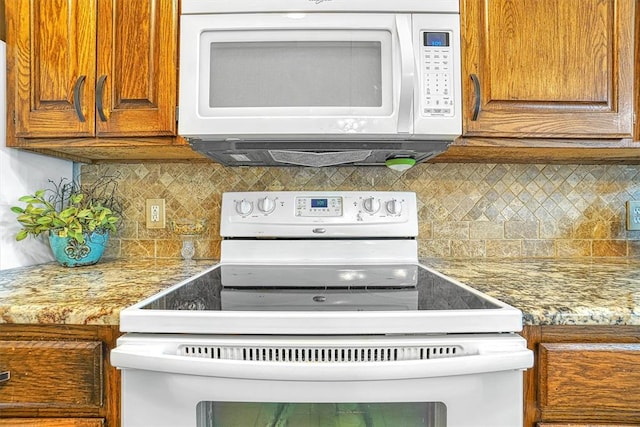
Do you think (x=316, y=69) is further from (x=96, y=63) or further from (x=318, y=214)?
(x=96, y=63)

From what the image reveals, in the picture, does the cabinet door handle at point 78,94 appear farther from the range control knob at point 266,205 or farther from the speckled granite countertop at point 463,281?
the range control knob at point 266,205

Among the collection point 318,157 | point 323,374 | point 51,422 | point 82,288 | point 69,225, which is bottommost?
point 51,422

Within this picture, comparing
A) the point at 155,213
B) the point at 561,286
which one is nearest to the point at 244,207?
the point at 155,213

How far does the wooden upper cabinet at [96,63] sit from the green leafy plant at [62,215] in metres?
0.24

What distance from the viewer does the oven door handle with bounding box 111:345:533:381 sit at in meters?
0.71

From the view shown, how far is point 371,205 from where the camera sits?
1.36 m

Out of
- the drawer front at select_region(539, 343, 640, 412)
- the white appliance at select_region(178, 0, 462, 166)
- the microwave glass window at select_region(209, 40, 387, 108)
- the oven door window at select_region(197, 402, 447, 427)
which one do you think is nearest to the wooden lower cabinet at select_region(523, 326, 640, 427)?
the drawer front at select_region(539, 343, 640, 412)

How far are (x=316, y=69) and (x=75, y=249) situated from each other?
924mm

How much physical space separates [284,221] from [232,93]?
46 centimetres

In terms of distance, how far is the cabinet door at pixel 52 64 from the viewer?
1160 millimetres

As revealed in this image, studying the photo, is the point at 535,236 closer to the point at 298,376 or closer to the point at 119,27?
the point at 298,376

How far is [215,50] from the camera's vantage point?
109cm

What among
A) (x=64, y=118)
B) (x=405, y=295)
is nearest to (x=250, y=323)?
(x=405, y=295)

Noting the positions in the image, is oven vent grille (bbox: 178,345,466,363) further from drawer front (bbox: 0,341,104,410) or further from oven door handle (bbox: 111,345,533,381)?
drawer front (bbox: 0,341,104,410)
